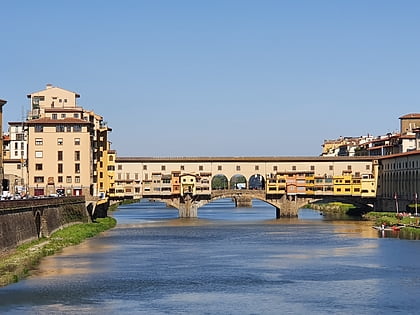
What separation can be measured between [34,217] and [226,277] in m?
19.8

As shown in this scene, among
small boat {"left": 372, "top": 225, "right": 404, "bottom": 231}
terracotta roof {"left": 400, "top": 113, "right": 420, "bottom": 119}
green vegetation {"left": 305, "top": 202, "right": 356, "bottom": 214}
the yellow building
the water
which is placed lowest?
the water

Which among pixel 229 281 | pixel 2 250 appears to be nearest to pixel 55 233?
pixel 2 250

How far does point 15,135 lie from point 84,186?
37.5m

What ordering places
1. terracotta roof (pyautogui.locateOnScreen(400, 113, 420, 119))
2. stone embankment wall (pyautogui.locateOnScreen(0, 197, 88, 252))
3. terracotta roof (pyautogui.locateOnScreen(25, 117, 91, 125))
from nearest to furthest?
stone embankment wall (pyautogui.locateOnScreen(0, 197, 88, 252)) → terracotta roof (pyautogui.locateOnScreen(25, 117, 91, 125)) → terracotta roof (pyautogui.locateOnScreen(400, 113, 420, 119))

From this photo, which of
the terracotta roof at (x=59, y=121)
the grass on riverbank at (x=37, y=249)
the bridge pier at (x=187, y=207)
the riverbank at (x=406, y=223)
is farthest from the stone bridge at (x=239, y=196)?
the grass on riverbank at (x=37, y=249)

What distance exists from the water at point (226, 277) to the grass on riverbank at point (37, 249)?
27.9 inches

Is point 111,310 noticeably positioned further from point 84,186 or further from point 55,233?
point 84,186

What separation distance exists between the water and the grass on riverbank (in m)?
0.71

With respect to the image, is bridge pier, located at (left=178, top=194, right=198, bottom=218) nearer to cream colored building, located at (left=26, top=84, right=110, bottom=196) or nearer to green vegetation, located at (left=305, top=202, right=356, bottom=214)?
cream colored building, located at (left=26, top=84, right=110, bottom=196)

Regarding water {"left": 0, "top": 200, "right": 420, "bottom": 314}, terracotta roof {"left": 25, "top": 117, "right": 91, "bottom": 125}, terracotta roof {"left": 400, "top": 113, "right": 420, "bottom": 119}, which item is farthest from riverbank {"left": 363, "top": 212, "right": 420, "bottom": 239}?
terracotta roof {"left": 400, "top": 113, "right": 420, "bottom": 119}

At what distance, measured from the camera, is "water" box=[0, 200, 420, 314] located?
112 ft

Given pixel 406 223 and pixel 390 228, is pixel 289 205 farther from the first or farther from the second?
pixel 390 228

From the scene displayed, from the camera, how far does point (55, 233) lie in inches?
2571

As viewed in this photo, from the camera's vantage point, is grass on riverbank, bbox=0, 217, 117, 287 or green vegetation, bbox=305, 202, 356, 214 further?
green vegetation, bbox=305, 202, 356, 214
